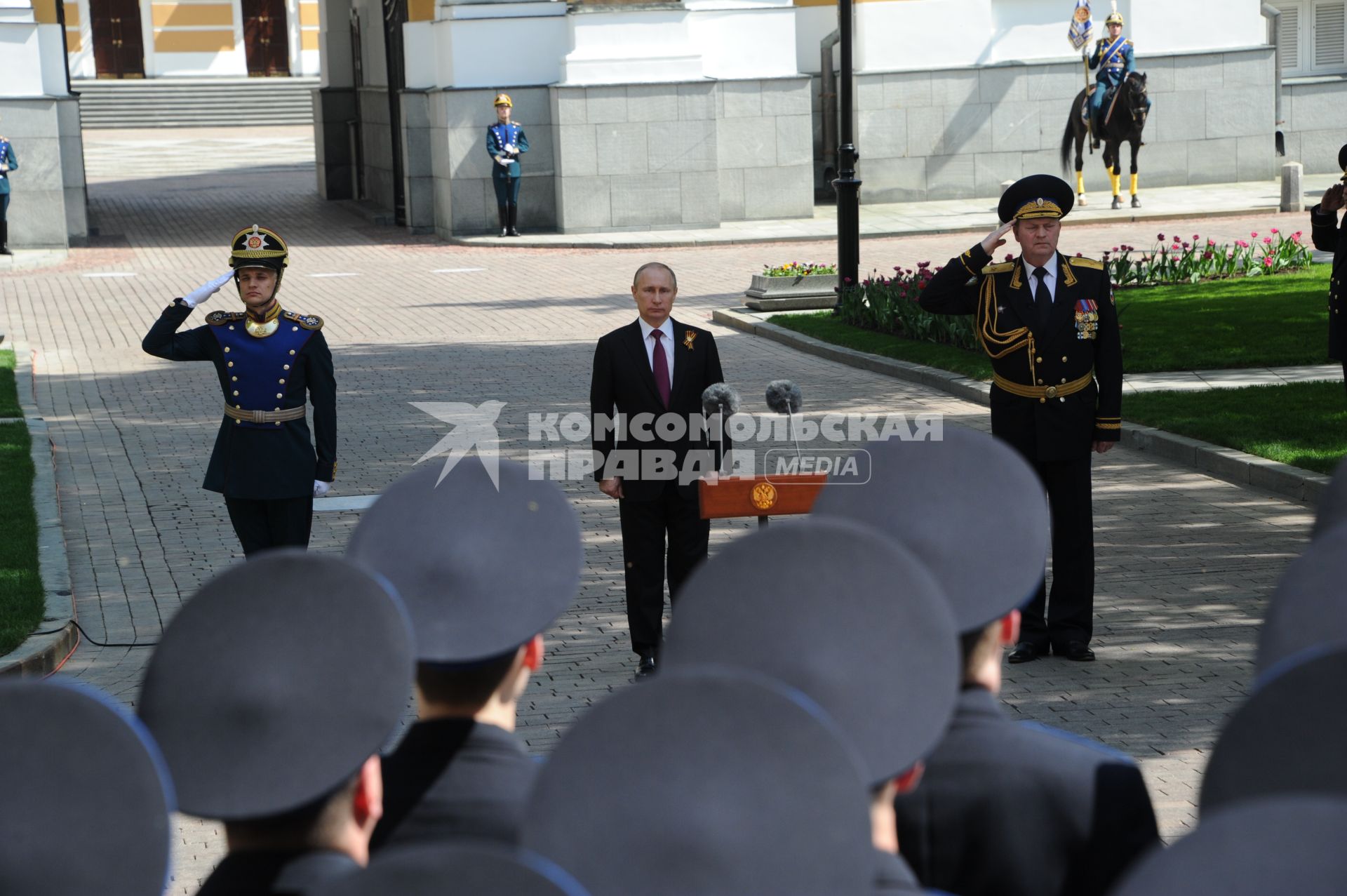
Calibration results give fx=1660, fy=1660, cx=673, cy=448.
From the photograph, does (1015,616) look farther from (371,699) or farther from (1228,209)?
(1228,209)

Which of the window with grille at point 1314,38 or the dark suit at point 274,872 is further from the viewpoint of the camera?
the window with grille at point 1314,38

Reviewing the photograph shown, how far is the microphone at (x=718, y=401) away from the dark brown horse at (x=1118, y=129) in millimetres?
22467

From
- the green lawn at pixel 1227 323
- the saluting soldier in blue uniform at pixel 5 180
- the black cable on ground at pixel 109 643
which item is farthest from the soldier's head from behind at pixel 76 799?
the saluting soldier in blue uniform at pixel 5 180

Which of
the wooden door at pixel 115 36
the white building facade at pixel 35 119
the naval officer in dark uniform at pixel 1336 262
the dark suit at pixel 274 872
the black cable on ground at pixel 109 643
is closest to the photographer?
the dark suit at pixel 274 872

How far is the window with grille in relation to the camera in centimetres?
3666

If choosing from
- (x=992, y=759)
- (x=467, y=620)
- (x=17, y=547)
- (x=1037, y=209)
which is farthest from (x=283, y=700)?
(x=17, y=547)

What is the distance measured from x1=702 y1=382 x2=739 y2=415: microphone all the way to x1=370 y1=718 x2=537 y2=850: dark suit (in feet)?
14.3

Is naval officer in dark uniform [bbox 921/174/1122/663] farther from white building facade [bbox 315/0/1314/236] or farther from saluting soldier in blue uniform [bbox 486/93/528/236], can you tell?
white building facade [bbox 315/0/1314/236]

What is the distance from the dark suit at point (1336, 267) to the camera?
930cm

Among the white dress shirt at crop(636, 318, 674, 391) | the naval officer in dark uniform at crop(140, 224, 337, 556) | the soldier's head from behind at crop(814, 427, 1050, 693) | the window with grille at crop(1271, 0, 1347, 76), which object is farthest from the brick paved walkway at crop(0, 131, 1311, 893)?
the window with grille at crop(1271, 0, 1347, 76)

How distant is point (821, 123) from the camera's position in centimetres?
3189

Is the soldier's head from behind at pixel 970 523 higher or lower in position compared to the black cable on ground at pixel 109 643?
higher

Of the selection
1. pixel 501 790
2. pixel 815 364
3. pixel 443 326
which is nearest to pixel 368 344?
pixel 443 326

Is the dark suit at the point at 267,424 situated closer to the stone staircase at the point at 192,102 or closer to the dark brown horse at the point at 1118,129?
the dark brown horse at the point at 1118,129
